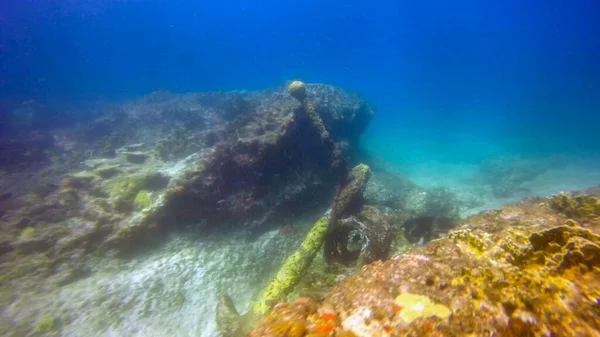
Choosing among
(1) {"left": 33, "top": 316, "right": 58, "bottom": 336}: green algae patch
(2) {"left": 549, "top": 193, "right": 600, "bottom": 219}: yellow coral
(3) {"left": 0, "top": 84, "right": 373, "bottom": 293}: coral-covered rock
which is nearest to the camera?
(2) {"left": 549, "top": 193, "right": 600, "bottom": 219}: yellow coral

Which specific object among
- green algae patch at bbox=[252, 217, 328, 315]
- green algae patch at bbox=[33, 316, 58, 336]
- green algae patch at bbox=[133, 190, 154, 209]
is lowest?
green algae patch at bbox=[33, 316, 58, 336]

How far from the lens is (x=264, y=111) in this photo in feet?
36.3

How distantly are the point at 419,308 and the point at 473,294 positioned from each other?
0.58m

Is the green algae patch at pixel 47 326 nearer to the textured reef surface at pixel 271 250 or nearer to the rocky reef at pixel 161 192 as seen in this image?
the textured reef surface at pixel 271 250

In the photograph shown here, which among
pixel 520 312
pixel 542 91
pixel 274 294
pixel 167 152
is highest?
pixel 542 91

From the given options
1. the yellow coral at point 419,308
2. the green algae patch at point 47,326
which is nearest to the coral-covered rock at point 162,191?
the green algae patch at point 47,326

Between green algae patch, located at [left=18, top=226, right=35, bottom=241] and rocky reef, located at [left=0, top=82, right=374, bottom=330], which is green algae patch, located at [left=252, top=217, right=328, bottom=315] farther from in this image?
green algae patch, located at [left=18, top=226, right=35, bottom=241]

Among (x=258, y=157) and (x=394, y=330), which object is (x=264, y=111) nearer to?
(x=258, y=157)

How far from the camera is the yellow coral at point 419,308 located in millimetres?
2393

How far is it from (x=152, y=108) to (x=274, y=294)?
18516mm

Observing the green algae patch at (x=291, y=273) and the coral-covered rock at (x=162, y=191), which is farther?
the coral-covered rock at (x=162, y=191)

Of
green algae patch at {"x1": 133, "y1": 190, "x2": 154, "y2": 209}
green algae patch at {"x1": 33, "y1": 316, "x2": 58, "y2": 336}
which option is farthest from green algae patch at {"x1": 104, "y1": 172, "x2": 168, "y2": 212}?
green algae patch at {"x1": 33, "y1": 316, "x2": 58, "y2": 336}

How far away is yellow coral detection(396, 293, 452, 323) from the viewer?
2393mm

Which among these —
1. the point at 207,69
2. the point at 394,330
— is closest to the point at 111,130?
the point at 394,330
